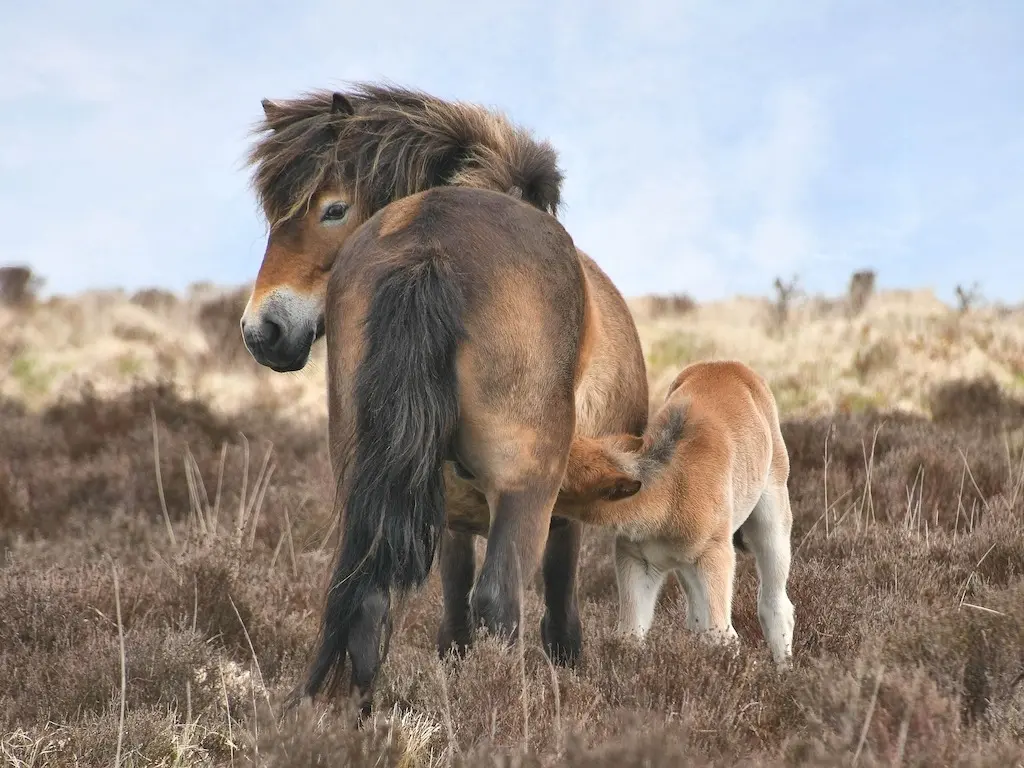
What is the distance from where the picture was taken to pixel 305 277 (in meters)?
4.07

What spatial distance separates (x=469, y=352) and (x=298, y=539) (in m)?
5.35

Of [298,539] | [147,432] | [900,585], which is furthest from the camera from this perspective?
[147,432]

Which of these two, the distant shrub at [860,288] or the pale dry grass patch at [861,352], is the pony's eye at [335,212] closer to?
the pale dry grass patch at [861,352]

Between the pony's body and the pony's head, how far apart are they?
3.74ft

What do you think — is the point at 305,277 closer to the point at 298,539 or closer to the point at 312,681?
the point at 312,681

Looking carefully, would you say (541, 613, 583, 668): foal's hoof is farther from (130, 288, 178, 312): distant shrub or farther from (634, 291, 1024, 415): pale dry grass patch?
(130, 288, 178, 312): distant shrub

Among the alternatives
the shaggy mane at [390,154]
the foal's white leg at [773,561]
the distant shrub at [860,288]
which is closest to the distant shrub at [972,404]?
the foal's white leg at [773,561]

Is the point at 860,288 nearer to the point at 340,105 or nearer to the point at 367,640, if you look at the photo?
the point at 340,105

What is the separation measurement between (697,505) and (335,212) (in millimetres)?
1829

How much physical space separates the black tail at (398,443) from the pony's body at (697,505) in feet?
1.92

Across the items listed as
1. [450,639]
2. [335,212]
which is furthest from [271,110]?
[450,639]

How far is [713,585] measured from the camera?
4.07m

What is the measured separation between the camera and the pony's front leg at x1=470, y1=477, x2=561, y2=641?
120 inches

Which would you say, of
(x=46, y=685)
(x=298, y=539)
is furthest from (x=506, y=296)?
(x=298, y=539)
